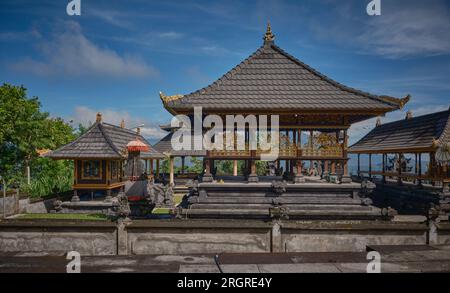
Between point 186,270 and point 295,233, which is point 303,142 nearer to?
point 295,233

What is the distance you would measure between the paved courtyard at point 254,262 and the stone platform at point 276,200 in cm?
491

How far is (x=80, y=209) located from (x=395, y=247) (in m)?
18.1

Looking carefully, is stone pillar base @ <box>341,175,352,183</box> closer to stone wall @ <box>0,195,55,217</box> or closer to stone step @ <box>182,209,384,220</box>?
stone step @ <box>182,209,384,220</box>

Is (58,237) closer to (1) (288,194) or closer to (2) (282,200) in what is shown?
(2) (282,200)

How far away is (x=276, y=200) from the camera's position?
1370cm

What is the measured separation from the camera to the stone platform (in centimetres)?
1339

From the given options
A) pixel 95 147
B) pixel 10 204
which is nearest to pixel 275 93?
pixel 95 147

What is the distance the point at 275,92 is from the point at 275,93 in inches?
3.5

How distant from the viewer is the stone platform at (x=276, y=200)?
1339 cm

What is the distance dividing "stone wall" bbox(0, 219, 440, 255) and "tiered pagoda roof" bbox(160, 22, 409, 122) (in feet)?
20.5

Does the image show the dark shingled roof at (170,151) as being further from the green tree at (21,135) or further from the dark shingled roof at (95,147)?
the green tree at (21,135)

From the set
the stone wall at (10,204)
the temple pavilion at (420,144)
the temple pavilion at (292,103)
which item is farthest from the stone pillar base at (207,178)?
the temple pavilion at (420,144)

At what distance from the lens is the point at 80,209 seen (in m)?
18.7
